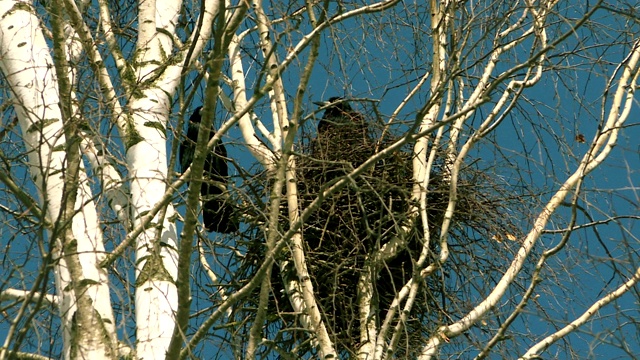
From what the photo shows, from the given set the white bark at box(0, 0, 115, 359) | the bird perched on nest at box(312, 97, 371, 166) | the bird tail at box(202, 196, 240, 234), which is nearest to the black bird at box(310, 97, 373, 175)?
the bird perched on nest at box(312, 97, 371, 166)

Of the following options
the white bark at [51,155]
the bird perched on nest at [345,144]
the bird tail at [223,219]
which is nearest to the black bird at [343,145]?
the bird perched on nest at [345,144]

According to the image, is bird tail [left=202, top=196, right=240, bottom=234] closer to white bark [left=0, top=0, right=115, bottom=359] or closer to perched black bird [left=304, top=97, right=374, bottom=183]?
perched black bird [left=304, top=97, right=374, bottom=183]

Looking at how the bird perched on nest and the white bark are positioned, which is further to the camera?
the bird perched on nest

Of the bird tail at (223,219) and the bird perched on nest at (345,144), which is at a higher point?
the bird perched on nest at (345,144)

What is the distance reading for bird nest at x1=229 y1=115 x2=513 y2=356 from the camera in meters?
6.26

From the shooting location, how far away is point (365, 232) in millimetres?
6434

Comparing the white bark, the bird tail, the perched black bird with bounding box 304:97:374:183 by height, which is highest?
the perched black bird with bounding box 304:97:374:183

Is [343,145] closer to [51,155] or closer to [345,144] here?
[345,144]

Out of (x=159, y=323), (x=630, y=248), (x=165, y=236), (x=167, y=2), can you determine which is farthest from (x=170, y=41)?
(x=630, y=248)

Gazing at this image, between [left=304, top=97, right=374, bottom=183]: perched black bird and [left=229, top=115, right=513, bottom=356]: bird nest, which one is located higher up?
[left=304, top=97, right=374, bottom=183]: perched black bird

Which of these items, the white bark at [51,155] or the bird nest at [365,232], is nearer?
the white bark at [51,155]

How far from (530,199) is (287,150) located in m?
2.21

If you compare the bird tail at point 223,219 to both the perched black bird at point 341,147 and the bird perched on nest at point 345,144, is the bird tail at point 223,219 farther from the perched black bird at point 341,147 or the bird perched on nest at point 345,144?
the bird perched on nest at point 345,144

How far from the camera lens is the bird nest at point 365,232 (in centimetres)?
626
